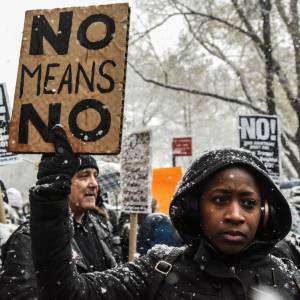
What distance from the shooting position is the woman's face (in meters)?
1.92

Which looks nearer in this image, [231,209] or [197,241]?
[231,209]

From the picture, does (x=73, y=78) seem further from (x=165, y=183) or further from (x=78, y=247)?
(x=165, y=183)

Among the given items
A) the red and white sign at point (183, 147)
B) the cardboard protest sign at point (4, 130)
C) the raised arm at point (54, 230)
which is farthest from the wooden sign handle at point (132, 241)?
the red and white sign at point (183, 147)

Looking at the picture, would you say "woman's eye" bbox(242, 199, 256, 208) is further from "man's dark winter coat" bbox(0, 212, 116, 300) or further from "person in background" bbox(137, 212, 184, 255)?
"person in background" bbox(137, 212, 184, 255)

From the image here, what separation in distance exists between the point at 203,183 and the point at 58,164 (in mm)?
583

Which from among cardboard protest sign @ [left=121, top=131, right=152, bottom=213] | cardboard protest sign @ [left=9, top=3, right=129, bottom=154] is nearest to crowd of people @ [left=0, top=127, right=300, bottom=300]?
cardboard protest sign @ [left=9, top=3, right=129, bottom=154]

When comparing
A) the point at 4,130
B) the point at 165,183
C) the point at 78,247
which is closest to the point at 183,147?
the point at 165,183

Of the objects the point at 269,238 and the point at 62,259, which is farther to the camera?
the point at 269,238

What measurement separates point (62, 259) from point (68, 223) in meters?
0.12

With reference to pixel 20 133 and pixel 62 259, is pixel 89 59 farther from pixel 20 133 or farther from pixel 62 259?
pixel 62 259

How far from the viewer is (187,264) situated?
1957 mm

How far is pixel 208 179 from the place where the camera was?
6.65 ft

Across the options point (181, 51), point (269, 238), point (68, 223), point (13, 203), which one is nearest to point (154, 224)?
point (269, 238)

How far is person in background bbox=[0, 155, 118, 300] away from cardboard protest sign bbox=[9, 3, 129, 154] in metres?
0.27
